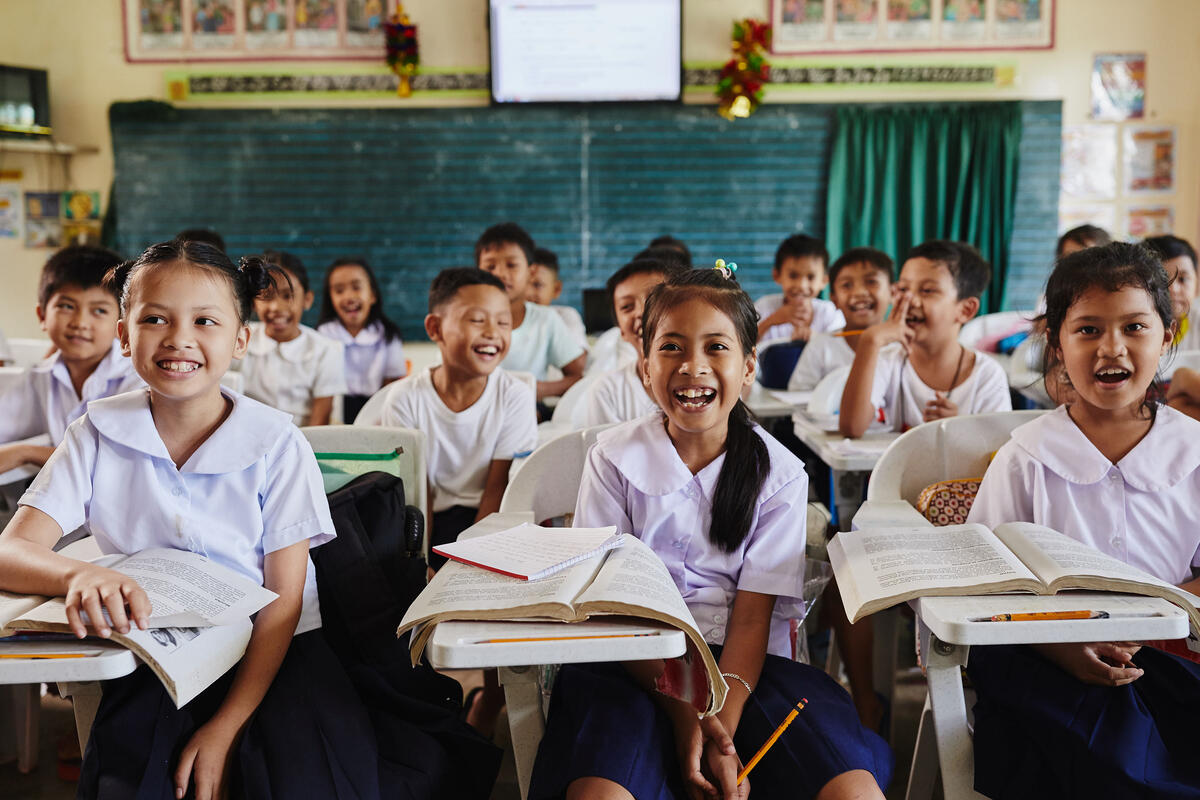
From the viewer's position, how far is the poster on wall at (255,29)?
5301 mm

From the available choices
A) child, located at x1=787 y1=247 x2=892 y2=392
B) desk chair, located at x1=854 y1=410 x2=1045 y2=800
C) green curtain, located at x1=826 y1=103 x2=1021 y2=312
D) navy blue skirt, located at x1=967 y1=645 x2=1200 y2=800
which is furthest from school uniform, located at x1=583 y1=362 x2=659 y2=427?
green curtain, located at x1=826 y1=103 x2=1021 y2=312

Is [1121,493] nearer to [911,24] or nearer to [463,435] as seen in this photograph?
[463,435]

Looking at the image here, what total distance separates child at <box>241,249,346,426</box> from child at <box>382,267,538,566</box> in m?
0.99

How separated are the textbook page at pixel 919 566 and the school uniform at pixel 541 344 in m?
2.37

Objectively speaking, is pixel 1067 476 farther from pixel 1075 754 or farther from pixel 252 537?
pixel 252 537

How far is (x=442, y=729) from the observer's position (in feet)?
4.21

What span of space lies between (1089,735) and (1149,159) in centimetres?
514

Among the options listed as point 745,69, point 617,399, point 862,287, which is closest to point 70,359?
point 617,399

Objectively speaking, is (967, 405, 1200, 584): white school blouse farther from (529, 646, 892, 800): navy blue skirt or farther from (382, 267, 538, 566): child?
(382, 267, 538, 566): child

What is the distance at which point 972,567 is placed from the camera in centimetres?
114

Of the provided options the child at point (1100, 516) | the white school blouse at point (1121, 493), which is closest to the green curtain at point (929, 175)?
the child at point (1100, 516)

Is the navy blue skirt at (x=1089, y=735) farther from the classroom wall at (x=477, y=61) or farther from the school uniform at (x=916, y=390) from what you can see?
the classroom wall at (x=477, y=61)

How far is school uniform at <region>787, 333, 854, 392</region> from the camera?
3076mm

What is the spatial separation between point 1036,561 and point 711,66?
4613 millimetres
